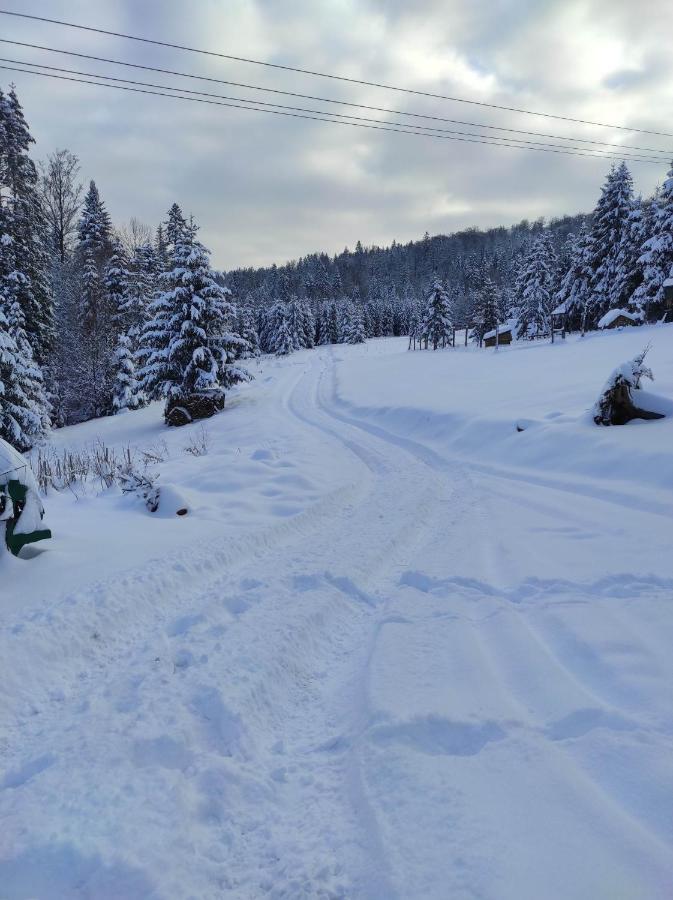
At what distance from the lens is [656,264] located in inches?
1209

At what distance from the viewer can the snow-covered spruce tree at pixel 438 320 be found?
177 feet

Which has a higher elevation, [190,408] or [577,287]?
[577,287]

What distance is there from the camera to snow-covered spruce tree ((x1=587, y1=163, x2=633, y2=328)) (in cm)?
3394

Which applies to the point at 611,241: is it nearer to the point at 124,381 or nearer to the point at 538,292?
the point at 538,292

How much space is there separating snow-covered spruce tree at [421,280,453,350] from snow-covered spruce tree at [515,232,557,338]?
8.25 m

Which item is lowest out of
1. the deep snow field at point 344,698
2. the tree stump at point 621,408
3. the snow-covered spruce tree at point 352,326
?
the deep snow field at point 344,698

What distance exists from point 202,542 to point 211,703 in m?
2.43

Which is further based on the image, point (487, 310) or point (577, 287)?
point (487, 310)

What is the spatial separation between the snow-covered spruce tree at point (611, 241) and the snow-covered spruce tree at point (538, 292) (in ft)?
31.8

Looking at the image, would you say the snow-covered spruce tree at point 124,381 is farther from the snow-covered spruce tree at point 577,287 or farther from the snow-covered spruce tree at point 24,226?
the snow-covered spruce tree at point 577,287

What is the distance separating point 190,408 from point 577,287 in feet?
113

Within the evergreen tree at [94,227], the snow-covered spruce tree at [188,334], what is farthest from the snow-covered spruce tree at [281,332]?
the snow-covered spruce tree at [188,334]

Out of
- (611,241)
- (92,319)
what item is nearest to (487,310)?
(611,241)

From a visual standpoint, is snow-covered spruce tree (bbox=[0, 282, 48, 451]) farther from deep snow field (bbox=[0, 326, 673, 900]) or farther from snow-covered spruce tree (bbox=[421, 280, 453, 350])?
snow-covered spruce tree (bbox=[421, 280, 453, 350])
